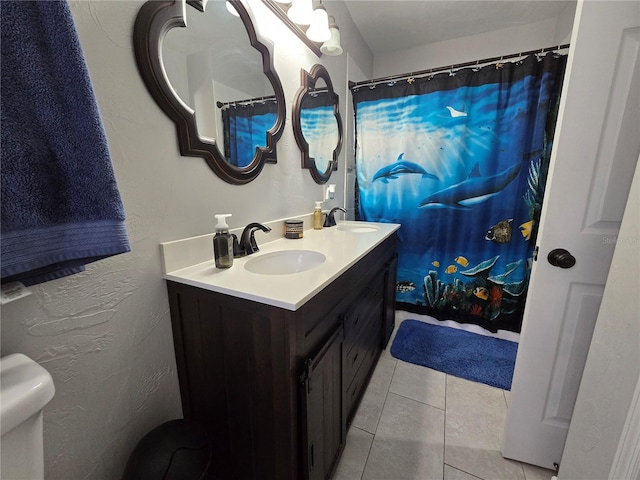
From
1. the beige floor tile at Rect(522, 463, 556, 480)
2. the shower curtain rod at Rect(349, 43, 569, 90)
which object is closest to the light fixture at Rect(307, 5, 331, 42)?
the shower curtain rod at Rect(349, 43, 569, 90)

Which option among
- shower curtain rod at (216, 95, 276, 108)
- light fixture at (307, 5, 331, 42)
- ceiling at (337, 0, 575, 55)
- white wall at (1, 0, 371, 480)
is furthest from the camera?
ceiling at (337, 0, 575, 55)

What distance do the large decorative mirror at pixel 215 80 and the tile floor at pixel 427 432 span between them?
4.37 feet

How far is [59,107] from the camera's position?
478mm

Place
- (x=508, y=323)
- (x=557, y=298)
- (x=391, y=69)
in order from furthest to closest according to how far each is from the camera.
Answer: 1. (x=391, y=69)
2. (x=508, y=323)
3. (x=557, y=298)

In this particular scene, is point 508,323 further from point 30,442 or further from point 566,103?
point 30,442

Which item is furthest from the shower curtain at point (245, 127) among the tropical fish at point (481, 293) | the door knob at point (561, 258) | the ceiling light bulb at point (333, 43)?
the tropical fish at point (481, 293)

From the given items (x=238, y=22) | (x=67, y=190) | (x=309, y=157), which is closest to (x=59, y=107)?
(x=67, y=190)

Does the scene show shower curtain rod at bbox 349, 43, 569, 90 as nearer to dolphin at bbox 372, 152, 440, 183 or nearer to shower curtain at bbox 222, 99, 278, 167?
dolphin at bbox 372, 152, 440, 183

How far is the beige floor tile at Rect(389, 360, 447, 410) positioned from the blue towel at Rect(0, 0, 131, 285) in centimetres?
161

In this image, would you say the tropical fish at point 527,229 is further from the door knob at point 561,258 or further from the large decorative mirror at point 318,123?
the large decorative mirror at point 318,123

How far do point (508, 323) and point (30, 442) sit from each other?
2.50 meters

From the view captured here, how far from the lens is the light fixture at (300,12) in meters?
1.19

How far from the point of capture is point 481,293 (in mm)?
2033

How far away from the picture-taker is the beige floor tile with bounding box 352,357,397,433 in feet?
4.32
